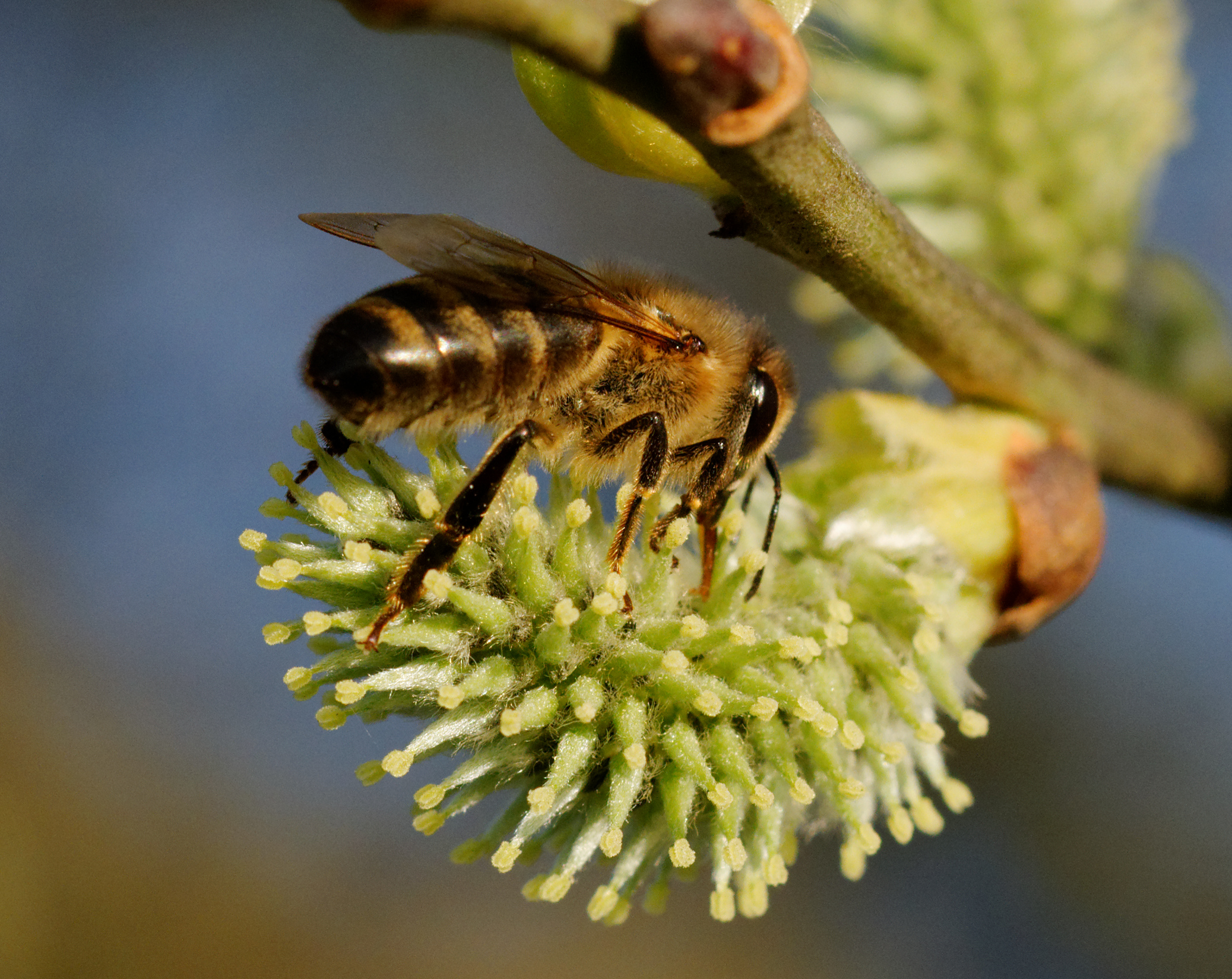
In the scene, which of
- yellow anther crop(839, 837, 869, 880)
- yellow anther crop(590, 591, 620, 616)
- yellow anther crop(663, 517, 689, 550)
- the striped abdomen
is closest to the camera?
the striped abdomen

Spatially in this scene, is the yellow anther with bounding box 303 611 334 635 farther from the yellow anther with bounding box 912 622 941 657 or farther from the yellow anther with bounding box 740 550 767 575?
the yellow anther with bounding box 912 622 941 657

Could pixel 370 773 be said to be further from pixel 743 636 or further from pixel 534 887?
A: pixel 743 636

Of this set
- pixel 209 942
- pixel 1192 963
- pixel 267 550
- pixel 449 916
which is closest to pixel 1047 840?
pixel 1192 963

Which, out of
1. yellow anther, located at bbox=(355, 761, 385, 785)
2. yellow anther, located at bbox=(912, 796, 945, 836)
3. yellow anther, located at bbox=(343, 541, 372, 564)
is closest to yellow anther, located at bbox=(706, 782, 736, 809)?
yellow anther, located at bbox=(912, 796, 945, 836)

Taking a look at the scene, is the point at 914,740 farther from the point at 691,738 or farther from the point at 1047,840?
the point at 1047,840

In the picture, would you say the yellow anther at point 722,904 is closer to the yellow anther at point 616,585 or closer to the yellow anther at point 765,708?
the yellow anther at point 765,708

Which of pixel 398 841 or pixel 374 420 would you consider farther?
pixel 398 841

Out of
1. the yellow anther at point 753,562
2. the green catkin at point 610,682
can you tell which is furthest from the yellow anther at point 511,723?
the yellow anther at point 753,562

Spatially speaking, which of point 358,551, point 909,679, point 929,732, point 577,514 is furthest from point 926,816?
point 358,551
